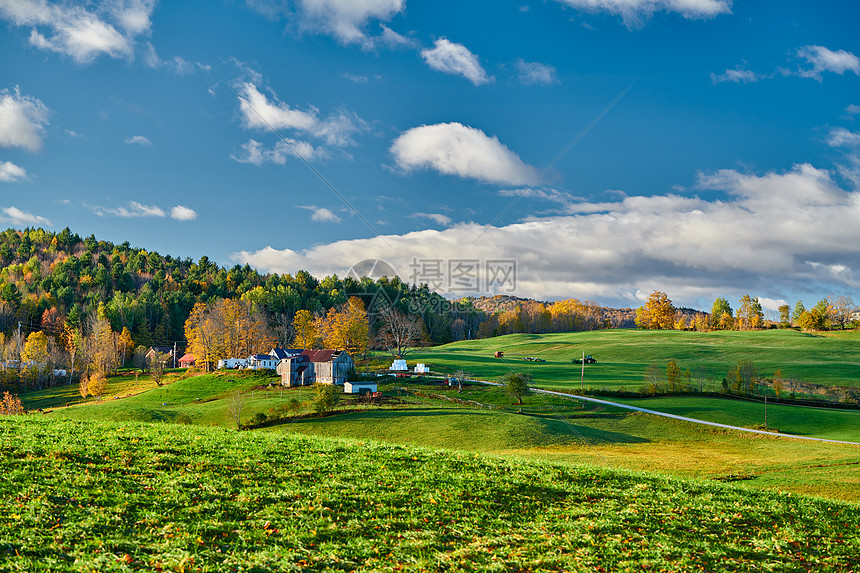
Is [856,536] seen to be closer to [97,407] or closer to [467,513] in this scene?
[467,513]

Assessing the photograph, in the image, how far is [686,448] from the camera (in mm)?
40344

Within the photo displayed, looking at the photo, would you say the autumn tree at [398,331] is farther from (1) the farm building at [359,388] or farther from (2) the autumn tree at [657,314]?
(2) the autumn tree at [657,314]

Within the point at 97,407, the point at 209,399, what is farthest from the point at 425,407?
the point at 97,407

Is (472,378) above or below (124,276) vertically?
below

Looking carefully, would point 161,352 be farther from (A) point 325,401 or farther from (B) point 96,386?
(A) point 325,401

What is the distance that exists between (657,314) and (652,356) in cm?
6785

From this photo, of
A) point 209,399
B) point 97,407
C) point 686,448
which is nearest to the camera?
point 686,448

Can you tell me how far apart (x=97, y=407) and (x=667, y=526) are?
200 ft

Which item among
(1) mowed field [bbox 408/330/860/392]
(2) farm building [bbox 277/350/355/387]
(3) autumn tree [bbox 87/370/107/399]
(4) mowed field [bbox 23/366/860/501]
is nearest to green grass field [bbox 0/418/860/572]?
(4) mowed field [bbox 23/366/860/501]

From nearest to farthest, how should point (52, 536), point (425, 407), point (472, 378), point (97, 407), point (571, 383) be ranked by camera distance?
point (52, 536) → point (425, 407) → point (97, 407) → point (571, 383) → point (472, 378)

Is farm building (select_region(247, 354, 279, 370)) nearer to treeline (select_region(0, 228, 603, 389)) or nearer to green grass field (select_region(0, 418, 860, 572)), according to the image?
treeline (select_region(0, 228, 603, 389))

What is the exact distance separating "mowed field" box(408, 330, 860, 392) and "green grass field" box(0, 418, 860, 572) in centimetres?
5351

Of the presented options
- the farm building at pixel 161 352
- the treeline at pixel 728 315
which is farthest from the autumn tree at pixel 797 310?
the farm building at pixel 161 352

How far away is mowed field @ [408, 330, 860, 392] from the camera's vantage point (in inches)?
2972
